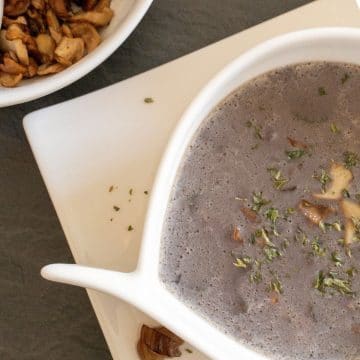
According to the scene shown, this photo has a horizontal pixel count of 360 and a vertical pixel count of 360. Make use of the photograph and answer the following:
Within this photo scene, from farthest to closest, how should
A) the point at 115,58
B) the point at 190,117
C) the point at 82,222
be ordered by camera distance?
the point at 115,58, the point at 82,222, the point at 190,117

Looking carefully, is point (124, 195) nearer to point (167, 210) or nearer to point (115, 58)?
point (167, 210)

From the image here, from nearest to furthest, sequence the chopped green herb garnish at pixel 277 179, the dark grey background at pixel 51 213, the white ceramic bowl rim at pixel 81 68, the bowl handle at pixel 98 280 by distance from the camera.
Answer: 1. the bowl handle at pixel 98 280
2. the chopped green herb garnish at pixel 277 179
3. the white ceramic bowl rim at pixel 81 68
4. the dark grey background at pixel 51 213

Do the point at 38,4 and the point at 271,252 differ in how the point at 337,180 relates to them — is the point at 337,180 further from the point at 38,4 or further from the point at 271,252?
the point at 38,4

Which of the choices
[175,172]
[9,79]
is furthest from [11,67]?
[175,172]

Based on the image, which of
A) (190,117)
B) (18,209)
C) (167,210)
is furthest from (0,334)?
(190,117)

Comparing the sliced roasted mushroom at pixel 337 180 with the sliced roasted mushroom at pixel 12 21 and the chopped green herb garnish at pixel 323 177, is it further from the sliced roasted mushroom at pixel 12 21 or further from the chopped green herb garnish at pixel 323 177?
the sliced roasted mushroom at pixel 12 21

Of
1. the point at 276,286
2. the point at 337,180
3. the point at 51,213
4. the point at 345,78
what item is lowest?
the point at 51,213

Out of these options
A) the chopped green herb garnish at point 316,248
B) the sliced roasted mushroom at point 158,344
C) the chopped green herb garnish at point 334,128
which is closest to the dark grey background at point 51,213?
the sliced roasted mushroom at point 158,344
